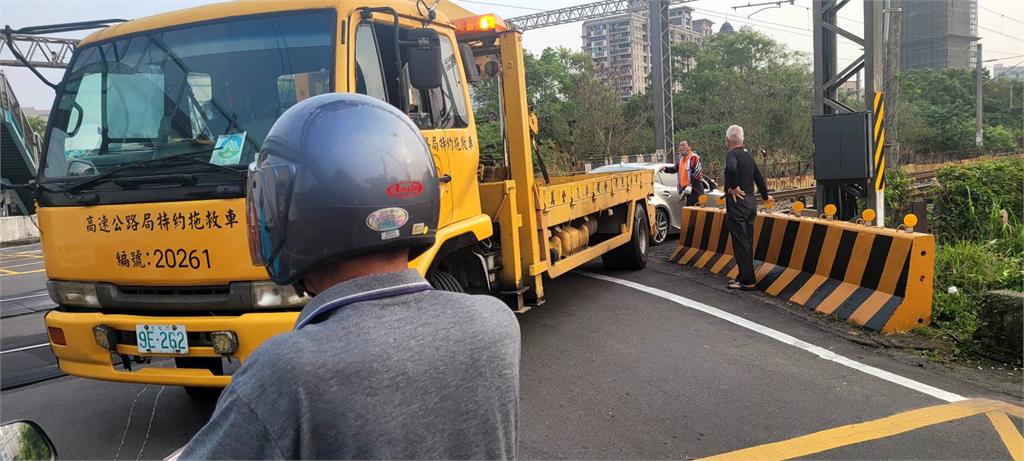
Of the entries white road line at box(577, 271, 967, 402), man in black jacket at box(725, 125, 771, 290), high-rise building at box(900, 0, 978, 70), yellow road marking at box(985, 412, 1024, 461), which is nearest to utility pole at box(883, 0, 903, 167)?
man in black jacket at box(725, 125, 771, 290)

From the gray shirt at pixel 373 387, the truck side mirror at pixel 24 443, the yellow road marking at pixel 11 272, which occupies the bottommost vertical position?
the yellow road marking at pixel 11 272

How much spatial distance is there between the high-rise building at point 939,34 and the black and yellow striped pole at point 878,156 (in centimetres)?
7701

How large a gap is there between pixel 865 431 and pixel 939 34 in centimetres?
9505

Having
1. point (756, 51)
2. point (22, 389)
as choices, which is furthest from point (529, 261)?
point (756, 51)

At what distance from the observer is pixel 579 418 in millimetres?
4465

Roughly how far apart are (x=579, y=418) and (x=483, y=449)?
11.1 ft

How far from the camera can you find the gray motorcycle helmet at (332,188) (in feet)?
4.31

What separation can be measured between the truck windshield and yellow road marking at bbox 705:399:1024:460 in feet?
10.5

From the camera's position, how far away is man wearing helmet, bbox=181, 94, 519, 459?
1.06 m

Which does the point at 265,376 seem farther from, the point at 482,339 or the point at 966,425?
the point at 966,425

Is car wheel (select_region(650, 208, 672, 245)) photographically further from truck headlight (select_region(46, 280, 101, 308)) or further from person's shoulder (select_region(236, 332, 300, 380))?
person's shoulder (select_region(236, 332, 300, 380))

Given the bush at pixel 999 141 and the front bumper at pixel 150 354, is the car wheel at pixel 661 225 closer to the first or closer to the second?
the front bumper at pixel 150 354

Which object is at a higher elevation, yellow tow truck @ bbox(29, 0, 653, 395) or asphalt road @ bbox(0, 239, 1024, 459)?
yellow tow truck @ bbox(29, 0, 653, 395)

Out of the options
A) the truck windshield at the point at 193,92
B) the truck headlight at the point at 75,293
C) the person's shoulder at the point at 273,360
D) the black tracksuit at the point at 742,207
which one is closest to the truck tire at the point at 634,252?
the black tracksuit at the point at 742,207
